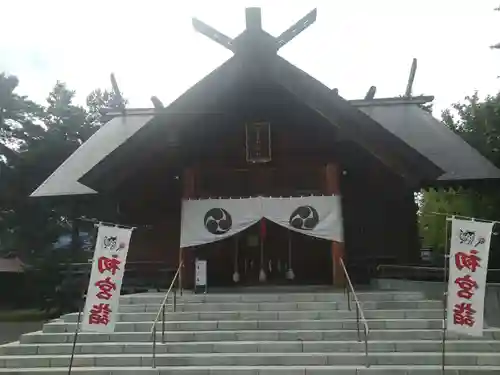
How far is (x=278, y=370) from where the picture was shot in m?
7.68

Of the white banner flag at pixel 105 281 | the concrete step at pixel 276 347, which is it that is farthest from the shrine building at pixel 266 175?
the white banner flag at pixel 105 281

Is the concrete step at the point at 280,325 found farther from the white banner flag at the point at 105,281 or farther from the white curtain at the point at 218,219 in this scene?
the white curtain at the point at 218,219

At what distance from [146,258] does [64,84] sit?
78.9ft

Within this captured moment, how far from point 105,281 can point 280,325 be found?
3028mm

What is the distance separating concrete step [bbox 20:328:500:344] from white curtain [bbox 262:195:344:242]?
8.90 ft

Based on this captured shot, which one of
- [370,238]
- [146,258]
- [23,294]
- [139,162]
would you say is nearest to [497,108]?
[370,238]

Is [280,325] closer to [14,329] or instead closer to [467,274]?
[467,274]

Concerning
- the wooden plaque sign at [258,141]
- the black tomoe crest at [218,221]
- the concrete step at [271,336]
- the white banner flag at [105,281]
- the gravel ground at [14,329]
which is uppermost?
the wooden plaque sign at [258,141]

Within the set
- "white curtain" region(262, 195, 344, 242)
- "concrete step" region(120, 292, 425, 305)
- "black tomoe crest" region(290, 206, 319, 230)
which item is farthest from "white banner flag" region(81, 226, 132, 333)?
"black tomoe crest" region(290, 206, 319, 230)

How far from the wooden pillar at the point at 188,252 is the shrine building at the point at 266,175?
31 millimetres

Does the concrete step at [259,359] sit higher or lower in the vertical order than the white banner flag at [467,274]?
lower

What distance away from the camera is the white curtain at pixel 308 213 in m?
11.1

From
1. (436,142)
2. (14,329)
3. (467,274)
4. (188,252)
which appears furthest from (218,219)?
(14,329)

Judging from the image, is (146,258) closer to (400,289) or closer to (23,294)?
(400,289)
